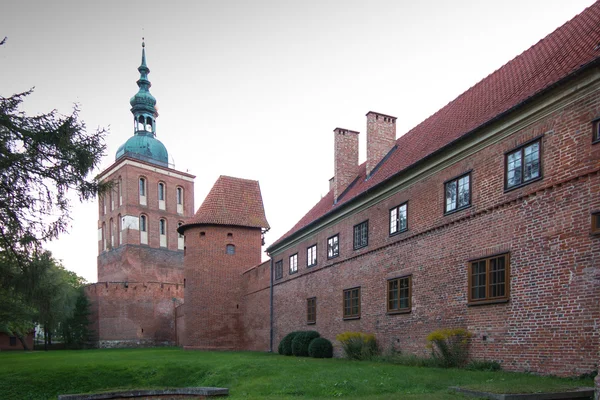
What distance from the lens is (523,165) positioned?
485 inches

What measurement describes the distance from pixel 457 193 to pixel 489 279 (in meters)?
2.65

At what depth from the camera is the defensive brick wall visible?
45.2 meters

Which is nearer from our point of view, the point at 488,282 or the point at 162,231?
the point at 488,282

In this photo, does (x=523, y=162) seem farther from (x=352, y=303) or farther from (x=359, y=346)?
(x=352, y=303)

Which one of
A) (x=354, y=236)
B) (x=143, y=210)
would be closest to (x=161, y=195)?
(x=143, y=210)

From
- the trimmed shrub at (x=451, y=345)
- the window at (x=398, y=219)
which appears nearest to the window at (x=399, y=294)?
the window at (x=398, y=219)

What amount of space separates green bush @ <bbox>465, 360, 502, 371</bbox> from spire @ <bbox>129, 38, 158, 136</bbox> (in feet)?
177

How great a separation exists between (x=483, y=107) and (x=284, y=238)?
1441cm

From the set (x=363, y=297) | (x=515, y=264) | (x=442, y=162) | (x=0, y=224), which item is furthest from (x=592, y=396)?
(x=0, y=224)

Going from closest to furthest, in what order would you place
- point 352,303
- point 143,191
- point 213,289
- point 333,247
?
point 352,303 → point 333,247 → point 213,289 → point 143,191

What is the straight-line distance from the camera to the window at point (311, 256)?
79.9ft

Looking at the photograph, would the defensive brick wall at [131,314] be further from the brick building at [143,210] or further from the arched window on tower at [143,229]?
the arched window on tower at [143,229]

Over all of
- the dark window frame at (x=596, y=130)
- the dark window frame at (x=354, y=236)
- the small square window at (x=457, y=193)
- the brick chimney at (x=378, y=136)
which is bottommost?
the dark window frame at (x=354, y=236)

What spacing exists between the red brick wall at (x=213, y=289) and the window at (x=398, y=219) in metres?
17.0
